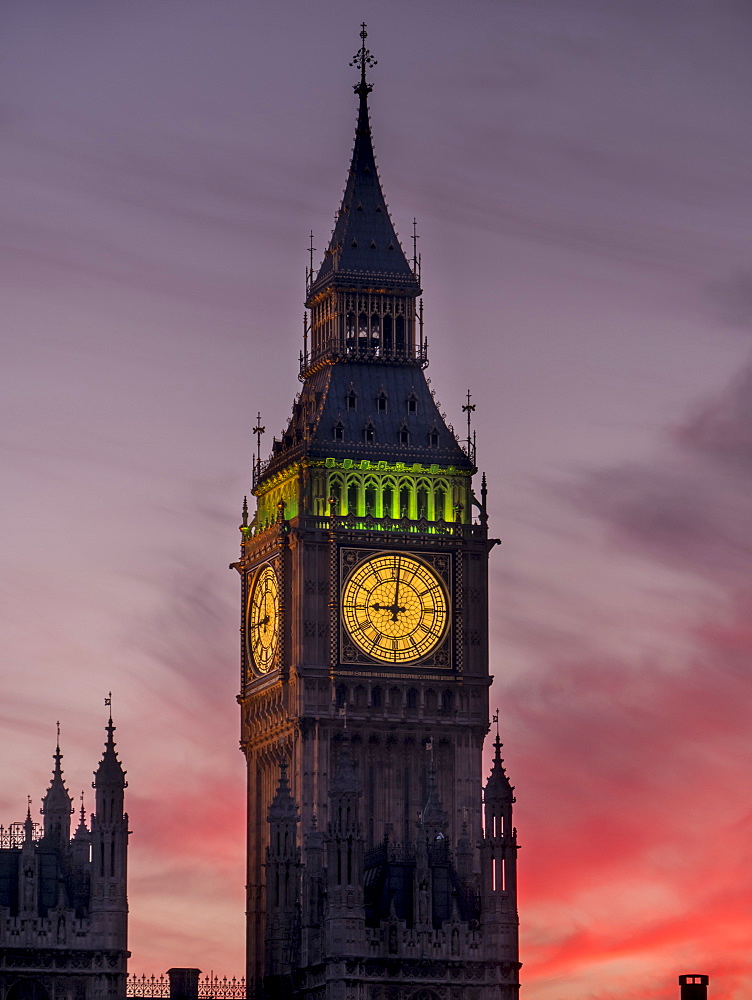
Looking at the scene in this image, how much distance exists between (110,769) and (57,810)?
647 centimetres

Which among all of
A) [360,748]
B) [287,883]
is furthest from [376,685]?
[287,883]

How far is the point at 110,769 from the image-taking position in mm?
172875

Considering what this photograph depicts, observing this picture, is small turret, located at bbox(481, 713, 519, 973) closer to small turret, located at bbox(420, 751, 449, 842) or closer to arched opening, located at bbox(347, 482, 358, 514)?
small turret, located at bbox(420, 751, 449, 842)

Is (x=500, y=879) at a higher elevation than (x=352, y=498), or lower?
lower

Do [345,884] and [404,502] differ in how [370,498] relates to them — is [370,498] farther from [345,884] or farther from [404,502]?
[345,884]

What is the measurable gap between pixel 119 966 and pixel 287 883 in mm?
11063

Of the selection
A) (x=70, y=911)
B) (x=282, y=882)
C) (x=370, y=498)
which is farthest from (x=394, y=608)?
(x=70, y=911)

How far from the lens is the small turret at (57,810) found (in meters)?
175

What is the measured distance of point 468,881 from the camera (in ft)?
584

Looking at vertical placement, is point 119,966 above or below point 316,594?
below

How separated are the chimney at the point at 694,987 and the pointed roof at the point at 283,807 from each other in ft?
68.3

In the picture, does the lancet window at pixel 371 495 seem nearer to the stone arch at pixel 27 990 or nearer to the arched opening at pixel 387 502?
the arched opening at pixel 387 502

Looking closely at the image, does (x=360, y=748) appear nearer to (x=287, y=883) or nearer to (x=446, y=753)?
(x=446, y=753)

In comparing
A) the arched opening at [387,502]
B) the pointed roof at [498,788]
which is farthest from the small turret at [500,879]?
the arched opening at [387,502]
